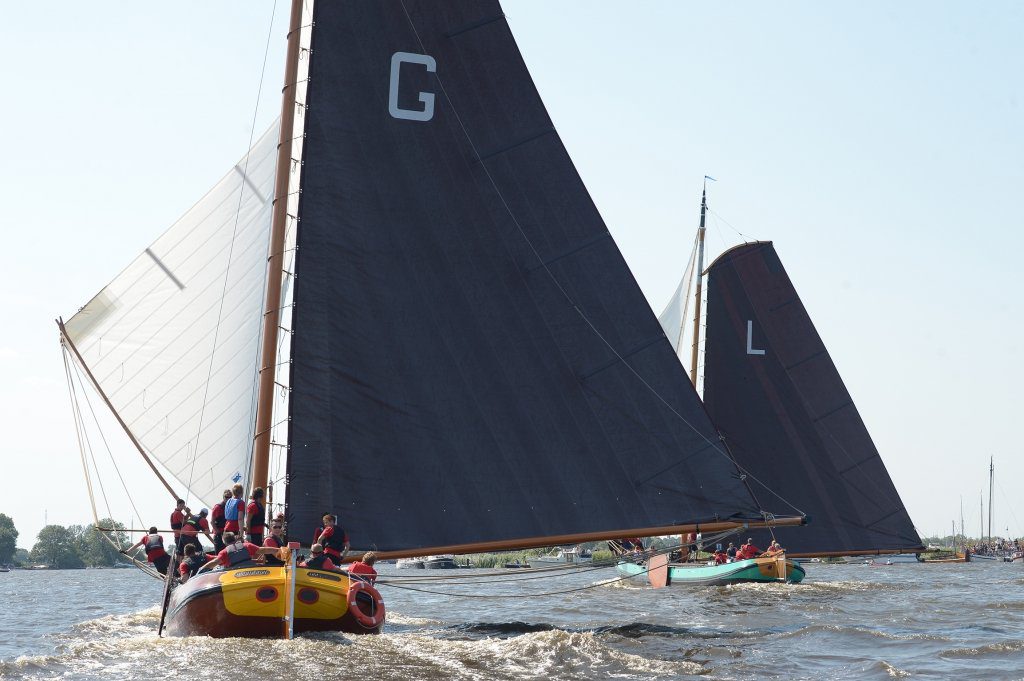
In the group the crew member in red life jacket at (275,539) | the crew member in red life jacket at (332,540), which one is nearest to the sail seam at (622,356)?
the crew member in red life jacket at (332,540)

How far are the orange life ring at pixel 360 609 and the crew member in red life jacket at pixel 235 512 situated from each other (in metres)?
3.29

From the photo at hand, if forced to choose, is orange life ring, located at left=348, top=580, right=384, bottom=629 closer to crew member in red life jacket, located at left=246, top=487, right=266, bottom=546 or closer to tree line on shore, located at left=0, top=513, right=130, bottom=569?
crew member in red life jacket, located at left=246, top=487, right=266, bottom=546

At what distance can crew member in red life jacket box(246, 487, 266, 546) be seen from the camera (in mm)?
21438

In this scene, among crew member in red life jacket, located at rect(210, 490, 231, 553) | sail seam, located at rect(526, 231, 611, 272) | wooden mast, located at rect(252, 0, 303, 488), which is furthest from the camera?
sail seam, located at rect(526, 231, 611, 272)

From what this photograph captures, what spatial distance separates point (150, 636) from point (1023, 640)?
680 inches

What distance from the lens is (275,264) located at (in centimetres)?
2242

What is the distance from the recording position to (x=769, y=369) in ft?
152

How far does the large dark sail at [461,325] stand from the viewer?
71.4ft

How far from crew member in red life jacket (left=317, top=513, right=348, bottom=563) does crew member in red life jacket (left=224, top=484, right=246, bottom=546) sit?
2156 millimetres

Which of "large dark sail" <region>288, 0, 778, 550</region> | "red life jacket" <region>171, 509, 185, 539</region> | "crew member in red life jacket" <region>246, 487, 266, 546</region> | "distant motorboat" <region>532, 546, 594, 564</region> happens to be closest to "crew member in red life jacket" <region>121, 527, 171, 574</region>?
"red life jacket" <region>171, 509, 185, 539</region>

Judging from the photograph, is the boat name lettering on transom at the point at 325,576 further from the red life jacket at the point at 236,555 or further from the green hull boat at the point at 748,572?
the green hull boat at the point at 748,572

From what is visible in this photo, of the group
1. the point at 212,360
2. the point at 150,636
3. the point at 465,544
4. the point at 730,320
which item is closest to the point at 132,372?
the point at 212,360

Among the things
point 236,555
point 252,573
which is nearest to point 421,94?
point 236,555

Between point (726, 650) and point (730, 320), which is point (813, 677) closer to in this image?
point (726, 650)
